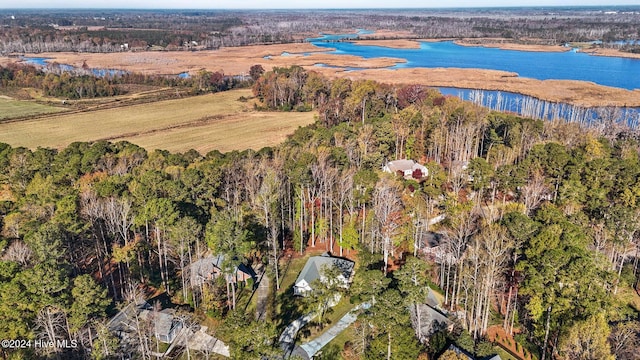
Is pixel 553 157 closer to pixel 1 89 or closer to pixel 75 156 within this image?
pixel 75 156

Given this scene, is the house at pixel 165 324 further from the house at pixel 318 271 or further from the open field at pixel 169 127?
the open field at pixel 169 127

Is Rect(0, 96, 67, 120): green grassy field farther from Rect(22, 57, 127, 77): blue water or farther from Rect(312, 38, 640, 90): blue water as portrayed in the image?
Rect(312, 38, 640, 90): blue water

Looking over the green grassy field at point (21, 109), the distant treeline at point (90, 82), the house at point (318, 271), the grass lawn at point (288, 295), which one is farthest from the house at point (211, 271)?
the distant treeline at point (90, 82)

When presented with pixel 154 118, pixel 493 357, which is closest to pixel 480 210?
pixel 493 357

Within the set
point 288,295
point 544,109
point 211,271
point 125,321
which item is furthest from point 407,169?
point 544,109

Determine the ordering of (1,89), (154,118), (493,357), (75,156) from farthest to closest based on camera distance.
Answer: (1,89) < (154,118) < (75,156) < (493,357)
